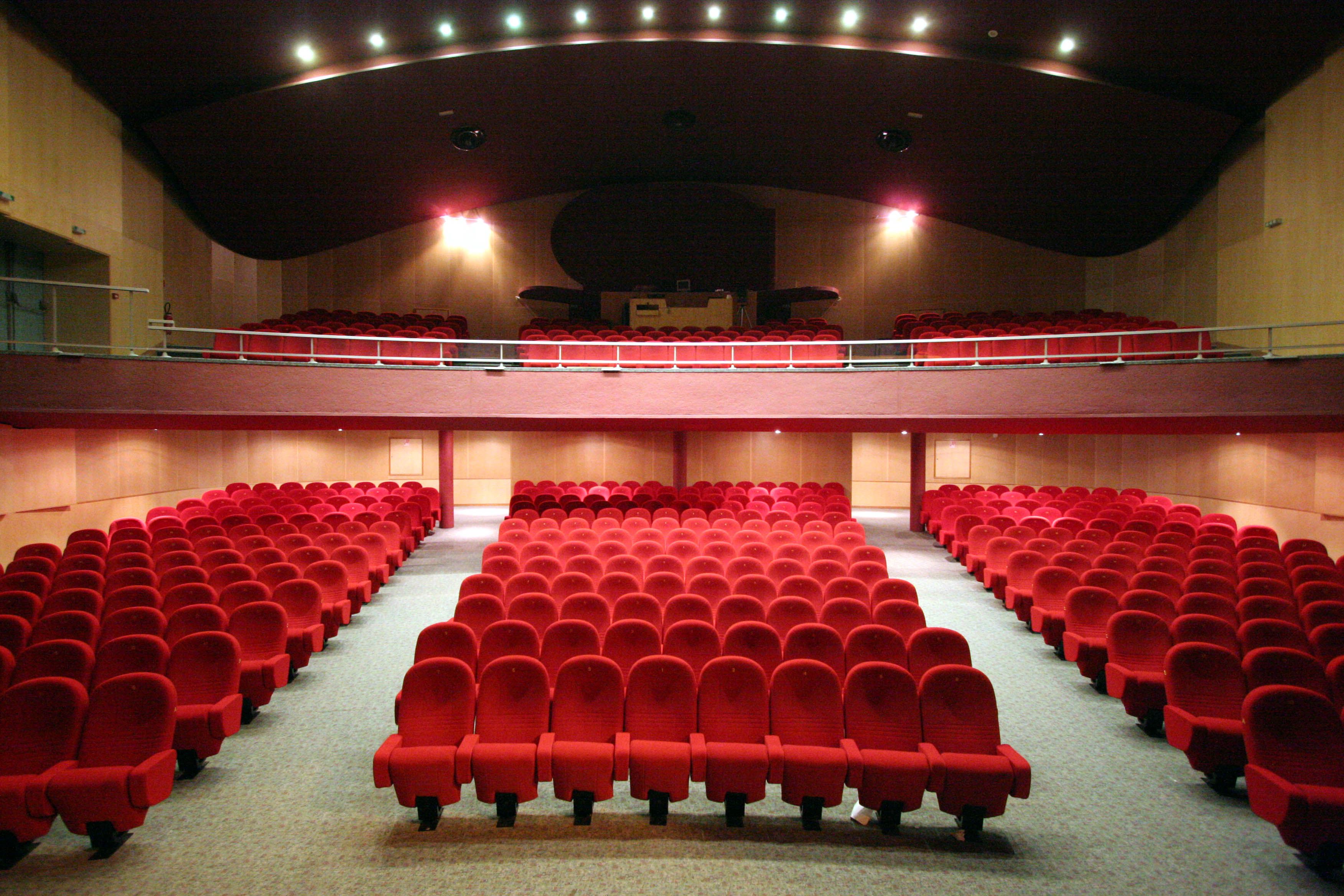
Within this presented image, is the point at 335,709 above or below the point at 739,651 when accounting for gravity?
below

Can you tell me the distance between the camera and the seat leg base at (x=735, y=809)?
3855 mm

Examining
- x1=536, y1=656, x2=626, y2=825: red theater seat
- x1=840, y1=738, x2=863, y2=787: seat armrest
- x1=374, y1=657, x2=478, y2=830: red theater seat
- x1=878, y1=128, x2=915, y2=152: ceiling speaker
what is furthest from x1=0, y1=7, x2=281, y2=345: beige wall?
x1=878, y1=128, x2=915, y2=152: ceiling speaker

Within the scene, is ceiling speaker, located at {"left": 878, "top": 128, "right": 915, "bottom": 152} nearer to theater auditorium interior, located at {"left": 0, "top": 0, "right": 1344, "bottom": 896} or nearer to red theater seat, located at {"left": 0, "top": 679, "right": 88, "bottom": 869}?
theater auditorium interior, located at {"left": 0, "top": 0, "right": 1344, "bottom": 896}

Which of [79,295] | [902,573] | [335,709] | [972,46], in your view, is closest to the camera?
[335,709]

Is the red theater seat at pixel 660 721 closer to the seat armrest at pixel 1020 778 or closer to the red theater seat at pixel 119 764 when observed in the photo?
the seat armrest at pixel 1020 778

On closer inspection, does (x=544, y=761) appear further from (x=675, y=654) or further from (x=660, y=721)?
(x=675, y=654)

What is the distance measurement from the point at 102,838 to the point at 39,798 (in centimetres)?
36

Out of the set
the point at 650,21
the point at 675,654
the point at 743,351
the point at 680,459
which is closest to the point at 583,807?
the point at 675,654

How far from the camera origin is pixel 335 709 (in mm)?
5508

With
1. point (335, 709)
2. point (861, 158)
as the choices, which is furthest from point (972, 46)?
point (335, 709)

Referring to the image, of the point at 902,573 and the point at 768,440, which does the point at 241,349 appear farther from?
the point at 768,440

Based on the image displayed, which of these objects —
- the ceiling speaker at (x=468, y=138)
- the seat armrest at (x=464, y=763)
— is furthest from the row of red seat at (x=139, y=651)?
the ceiling speaker at (x=468, y=138)

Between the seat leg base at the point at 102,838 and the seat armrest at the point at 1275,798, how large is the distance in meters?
5.78

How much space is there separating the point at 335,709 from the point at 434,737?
1961 mm
